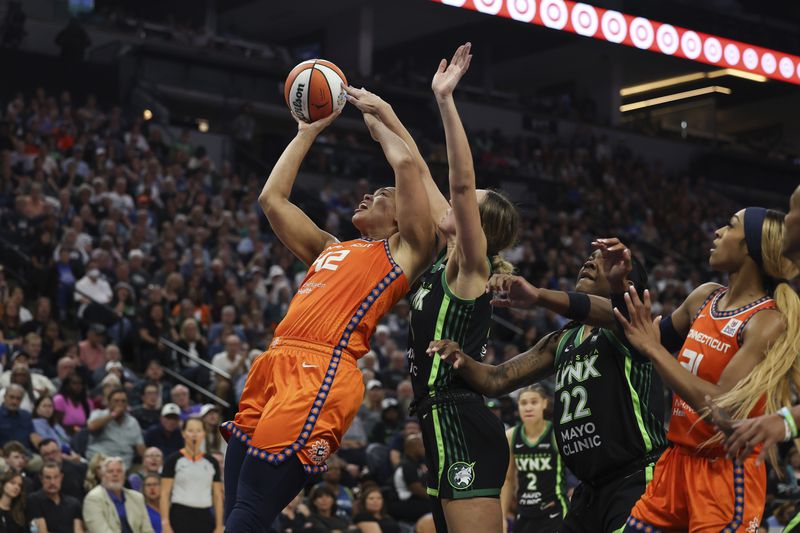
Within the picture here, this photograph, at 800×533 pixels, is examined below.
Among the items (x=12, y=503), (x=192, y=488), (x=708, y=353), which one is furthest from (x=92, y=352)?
(x=708, y=353)

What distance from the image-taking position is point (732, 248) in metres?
4.66

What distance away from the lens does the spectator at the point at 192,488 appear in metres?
10.6

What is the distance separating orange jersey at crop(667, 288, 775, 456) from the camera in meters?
4.55

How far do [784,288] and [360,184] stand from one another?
18.6 m

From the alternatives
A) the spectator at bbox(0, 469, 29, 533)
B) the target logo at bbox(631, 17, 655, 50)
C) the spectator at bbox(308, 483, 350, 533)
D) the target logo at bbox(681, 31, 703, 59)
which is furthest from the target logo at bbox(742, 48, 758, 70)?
the spectator at bbox(0, 469, 29, 533)

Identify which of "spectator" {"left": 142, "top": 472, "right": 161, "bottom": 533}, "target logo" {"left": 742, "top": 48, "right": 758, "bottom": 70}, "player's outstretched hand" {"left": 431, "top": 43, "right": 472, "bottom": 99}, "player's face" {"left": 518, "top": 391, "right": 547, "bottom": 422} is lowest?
"spectator" {"left": 142, "top": 472, "right": 161, "bottom": 533}

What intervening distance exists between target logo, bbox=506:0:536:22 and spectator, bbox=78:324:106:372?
29.7 ft

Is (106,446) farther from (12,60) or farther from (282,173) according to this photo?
(12,60)

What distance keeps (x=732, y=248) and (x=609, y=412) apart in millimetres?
997

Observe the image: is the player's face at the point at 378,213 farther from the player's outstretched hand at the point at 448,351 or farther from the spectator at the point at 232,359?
the spectator at the point at 232,359

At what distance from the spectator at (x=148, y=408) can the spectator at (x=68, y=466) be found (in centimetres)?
123

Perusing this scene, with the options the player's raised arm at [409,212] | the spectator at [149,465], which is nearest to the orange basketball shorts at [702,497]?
the player's raised arm at [409,212]

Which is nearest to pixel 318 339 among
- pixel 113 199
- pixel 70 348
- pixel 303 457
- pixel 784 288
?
pixel 303 457

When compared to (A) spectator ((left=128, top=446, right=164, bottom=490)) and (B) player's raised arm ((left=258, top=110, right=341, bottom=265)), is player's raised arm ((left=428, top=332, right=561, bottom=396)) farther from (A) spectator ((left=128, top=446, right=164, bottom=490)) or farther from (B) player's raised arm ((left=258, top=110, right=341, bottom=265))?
(A) spectator ((left=128, top=446, right=164, bottom=490))
